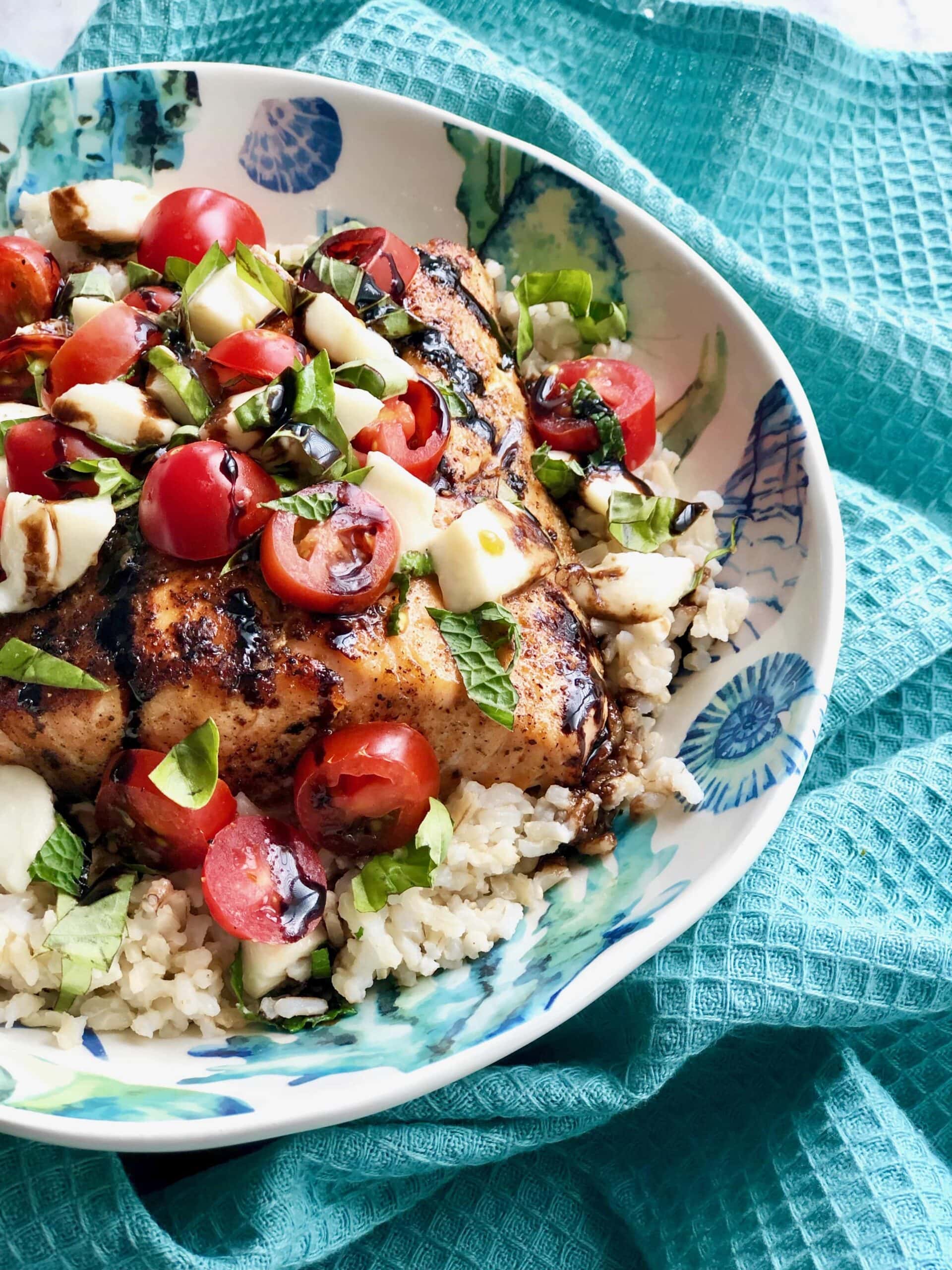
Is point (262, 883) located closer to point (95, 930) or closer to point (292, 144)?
point (95, 930)

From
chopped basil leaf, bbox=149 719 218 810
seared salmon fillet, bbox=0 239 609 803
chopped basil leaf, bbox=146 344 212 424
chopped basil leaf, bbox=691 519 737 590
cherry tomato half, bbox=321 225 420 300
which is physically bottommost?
chopped basil leaf, bbox=149 719 218 810

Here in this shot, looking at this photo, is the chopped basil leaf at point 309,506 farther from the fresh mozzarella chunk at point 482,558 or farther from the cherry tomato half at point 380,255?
the cherry tomato half at point 380,255

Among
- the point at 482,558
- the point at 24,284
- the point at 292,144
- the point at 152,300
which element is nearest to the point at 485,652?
the point at 482,558

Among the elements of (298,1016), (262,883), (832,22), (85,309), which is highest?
(832,22)

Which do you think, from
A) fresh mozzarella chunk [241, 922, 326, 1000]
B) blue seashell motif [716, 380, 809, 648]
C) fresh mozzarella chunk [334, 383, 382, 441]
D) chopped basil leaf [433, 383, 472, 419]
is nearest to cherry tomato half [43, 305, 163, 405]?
fresh mozzarella chunk [334, 383, 382, 441]

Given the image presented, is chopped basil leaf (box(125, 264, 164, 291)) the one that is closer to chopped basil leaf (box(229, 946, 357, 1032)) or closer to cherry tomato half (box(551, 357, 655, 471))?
cherry tomato half (box(551, 357, 655, 471))

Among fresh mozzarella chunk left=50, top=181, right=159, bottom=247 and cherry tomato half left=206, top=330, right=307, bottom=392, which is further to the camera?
fresh mozzarella chunk left=50, top=181, right=159, bottom=247

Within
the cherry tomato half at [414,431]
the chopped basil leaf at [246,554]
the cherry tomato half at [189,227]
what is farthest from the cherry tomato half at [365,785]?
the cherry tomato half at [189,227]
